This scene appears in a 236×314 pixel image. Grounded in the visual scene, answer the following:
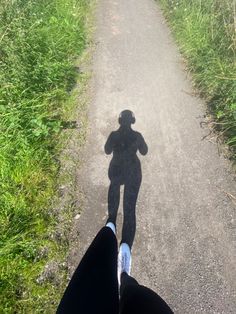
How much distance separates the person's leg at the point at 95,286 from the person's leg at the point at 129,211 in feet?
3.00

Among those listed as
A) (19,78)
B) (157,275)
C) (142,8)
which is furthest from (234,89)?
(142,8)

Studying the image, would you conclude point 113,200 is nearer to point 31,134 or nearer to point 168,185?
point 168,185

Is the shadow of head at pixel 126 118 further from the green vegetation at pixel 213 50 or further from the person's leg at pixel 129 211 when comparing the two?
the green vegetation at pixel 213 50

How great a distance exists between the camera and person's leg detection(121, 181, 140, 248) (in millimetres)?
3182


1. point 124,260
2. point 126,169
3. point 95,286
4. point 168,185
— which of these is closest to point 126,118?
point 126,169

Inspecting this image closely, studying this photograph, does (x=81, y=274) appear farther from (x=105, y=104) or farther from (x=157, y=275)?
(x=105, y=104)

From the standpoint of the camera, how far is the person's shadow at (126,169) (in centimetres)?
331

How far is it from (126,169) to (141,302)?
1975mm

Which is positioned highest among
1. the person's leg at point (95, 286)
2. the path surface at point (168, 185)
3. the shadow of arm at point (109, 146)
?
the person's leg at point (95, 286)

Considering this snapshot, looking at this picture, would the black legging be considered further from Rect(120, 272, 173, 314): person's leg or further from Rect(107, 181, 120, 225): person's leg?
Rect(107, 181, 120, 225): person's leg

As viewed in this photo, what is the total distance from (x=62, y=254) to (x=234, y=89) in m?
3.35

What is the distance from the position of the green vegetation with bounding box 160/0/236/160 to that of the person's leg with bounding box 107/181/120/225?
169 centimetres

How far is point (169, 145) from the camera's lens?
406 cm

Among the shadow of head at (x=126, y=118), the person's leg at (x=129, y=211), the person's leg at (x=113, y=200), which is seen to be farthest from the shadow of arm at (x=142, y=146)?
the person's leg at (x=113, y=200)
